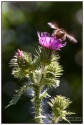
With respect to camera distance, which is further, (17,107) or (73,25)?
(73,25)

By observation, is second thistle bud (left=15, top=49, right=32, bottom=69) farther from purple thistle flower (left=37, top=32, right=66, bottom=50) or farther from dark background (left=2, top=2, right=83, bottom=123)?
dark background (left=2, top=2, right=83, bottom=123)

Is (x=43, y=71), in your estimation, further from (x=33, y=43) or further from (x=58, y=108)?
(x=33, y=43)

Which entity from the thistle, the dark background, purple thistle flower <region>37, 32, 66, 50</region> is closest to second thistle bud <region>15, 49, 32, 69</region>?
the thistle

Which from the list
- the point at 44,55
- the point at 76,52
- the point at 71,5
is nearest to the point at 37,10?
the point at 71,5

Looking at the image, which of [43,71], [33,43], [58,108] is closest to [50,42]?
[43,71]

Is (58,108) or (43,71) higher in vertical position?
(43,71)

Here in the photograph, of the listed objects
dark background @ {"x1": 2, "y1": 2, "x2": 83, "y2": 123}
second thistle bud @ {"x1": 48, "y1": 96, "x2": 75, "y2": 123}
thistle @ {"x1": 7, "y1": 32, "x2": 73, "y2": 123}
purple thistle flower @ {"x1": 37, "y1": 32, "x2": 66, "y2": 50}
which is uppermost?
dark background @ {"x1": 2, "y1": 2, "x2": 83, "y2": 123}

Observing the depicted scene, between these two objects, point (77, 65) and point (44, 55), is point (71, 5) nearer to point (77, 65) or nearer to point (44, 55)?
point (77, 65)
